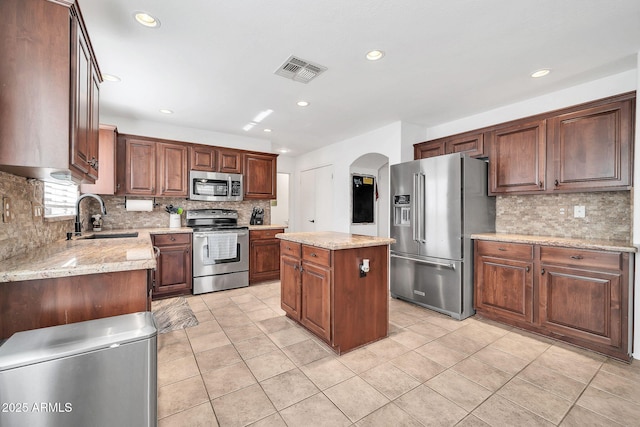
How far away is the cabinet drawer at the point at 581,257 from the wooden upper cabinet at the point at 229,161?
13.5 feet

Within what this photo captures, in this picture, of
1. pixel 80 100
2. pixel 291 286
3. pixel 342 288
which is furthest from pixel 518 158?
pixel 80 100

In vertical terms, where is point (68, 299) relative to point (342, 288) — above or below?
above

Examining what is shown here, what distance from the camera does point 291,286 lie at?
2885mm

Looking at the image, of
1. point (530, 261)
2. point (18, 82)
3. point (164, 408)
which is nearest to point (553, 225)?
point (530, 261)

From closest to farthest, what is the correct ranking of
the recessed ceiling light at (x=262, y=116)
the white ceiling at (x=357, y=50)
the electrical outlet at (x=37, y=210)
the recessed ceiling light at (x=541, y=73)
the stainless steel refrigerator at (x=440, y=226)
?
1. the white ceiling at (x=357, y=50)
2. the electrical outlet at (x=37, y=210)
3. the recessed ceiling light at (x=541, y=73)
4. the stainless steel refrigerator at (x=440, y=226)
5. the recessed ceiling light at (x=262, y=116)

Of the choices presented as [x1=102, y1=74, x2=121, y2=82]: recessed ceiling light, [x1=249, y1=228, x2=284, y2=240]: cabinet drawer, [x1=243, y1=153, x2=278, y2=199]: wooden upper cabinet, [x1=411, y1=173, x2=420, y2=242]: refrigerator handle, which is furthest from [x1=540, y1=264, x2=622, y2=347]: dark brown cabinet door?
[x1=102, y1=74, x2=121, y2=82]: recessed ceiling light

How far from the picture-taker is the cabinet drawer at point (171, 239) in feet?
12.1

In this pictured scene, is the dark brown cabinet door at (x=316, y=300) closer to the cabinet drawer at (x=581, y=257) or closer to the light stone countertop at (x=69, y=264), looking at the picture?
the light stone countertop at (x=69, y=264)

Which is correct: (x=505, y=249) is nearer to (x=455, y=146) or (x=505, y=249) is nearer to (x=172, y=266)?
(x=455, y=146)

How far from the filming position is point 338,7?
5.79 ft

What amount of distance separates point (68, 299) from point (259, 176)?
362cm

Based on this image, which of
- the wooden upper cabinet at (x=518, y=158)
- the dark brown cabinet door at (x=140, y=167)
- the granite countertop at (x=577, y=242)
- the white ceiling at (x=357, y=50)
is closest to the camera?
the white ceiling at (x=357, y=50)

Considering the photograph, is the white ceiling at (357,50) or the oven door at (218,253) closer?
the white ceiling at (357,50)

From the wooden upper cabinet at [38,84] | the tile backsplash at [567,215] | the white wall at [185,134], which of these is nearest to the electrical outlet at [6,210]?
the wooden upper cabinet at [38,84]
